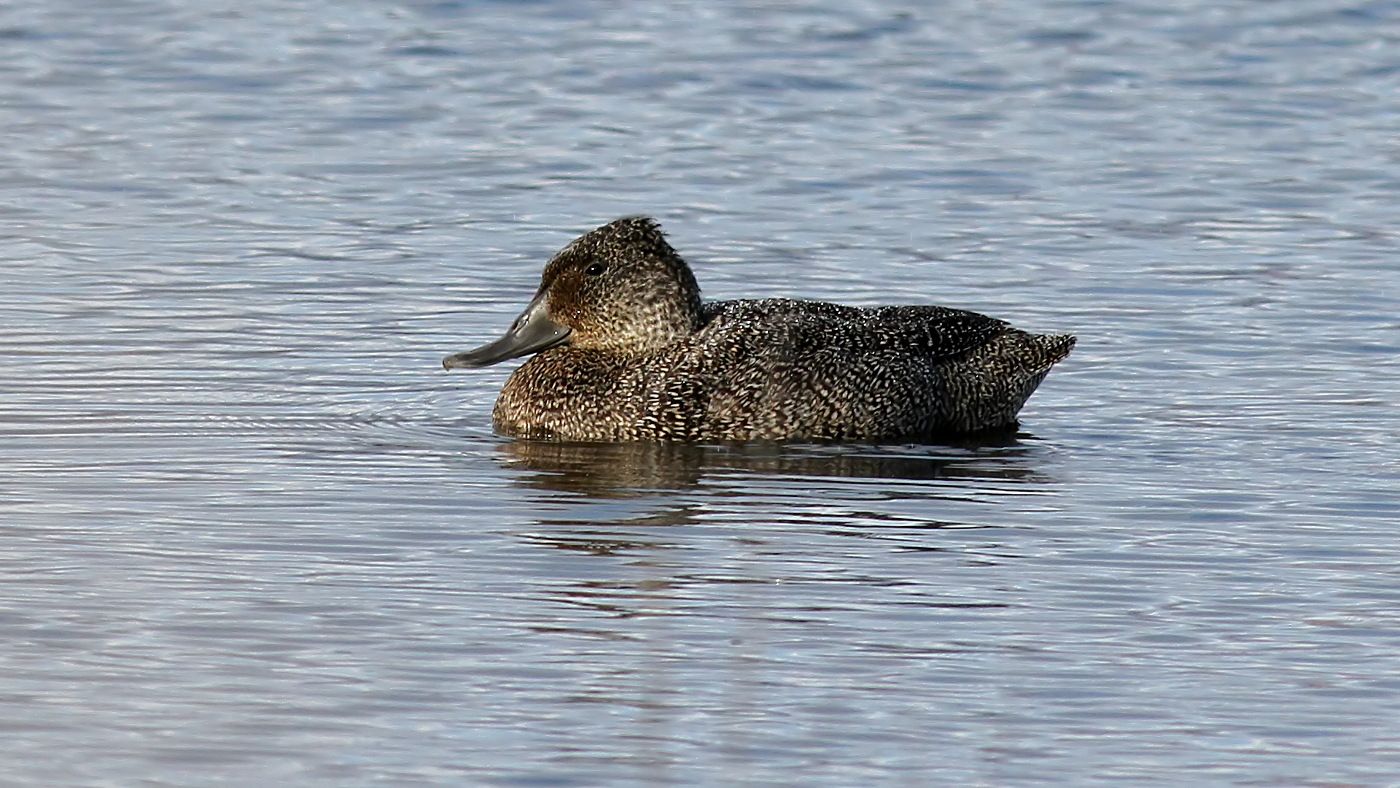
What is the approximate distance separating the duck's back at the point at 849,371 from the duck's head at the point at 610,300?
0.57ft

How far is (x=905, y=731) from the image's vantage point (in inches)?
277

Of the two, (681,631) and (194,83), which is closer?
(681,631)

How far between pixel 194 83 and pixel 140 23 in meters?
2.32

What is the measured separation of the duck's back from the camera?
36.4 ft

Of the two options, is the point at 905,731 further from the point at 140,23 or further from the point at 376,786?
the point at 140,23

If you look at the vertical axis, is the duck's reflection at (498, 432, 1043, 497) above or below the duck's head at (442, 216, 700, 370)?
below

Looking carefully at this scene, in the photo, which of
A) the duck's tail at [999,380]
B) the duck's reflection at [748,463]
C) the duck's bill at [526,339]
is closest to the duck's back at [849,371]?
the duck's tail at [999,380]

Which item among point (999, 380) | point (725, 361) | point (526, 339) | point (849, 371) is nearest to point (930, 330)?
point (999, 380)

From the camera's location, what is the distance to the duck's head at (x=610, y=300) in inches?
456

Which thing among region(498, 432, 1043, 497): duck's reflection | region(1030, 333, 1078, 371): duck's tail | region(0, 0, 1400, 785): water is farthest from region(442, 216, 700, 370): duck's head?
region(1030, 333, 1078, 371): duck's tail

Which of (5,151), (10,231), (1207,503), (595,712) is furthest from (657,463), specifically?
(5,151)

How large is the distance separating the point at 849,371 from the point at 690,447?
68 centimetres

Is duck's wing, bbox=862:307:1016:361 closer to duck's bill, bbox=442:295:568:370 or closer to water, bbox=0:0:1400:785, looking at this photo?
water, bbox=0:0:1400:785

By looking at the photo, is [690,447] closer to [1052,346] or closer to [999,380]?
[999,380]
